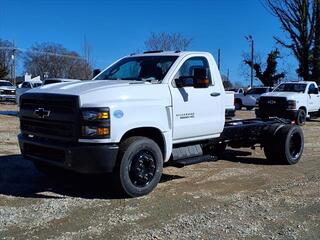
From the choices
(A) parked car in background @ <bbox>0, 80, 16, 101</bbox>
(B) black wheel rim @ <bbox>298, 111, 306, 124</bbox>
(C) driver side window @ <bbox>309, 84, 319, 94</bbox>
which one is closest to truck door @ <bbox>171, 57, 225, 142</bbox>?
(B) black wheel rim @ <bbox>298, 111, 306, 124</bbox>

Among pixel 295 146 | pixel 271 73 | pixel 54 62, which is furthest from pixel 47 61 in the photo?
pixel 295 146

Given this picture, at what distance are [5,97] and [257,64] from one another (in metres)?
34.5

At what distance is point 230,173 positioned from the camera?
366 inches

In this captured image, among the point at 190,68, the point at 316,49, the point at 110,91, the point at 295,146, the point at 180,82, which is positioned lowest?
the point at 295,146

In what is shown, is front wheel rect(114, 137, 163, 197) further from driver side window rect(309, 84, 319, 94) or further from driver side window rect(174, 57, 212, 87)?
driver side window rect(309, 84, 319, 94)

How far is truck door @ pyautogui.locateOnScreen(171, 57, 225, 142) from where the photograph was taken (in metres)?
7.68

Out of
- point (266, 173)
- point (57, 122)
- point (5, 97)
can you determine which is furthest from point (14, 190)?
point (5, 97)

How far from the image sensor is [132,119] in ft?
22.5

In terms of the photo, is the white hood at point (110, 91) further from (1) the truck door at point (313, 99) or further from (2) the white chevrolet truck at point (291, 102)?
(1) the truck door at point (313, 99)

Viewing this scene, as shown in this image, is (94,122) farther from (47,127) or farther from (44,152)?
(44,152)

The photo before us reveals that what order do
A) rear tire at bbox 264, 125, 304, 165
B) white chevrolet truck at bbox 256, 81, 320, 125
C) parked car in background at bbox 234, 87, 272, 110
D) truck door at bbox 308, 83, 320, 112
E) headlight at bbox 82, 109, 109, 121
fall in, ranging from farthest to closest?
1. parked car in background at bbox 234, 87, 272, 110
2. truck door at bbox 308, 83, 320, 112
3. white chevrolet truck at bbox 256, 81, 320, 125
4. rear tire at bbox 264, 125, 304, 165
5. headlight at bbox 82, 109, 109, 121

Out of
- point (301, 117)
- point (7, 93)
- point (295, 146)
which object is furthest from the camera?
point (7, 93)

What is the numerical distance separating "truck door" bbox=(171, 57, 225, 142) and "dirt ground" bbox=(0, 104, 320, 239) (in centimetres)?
90

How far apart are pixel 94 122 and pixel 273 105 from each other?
1530cm
